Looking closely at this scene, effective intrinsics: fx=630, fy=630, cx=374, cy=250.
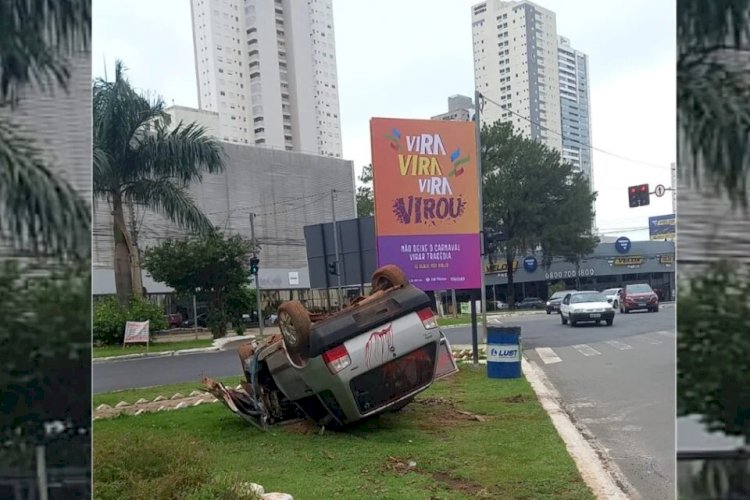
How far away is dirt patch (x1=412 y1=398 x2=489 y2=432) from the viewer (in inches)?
266

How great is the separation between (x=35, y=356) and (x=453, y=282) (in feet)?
21.1

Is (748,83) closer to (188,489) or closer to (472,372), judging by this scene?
(188,489)

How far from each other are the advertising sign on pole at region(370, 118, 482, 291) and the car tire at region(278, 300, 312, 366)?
228cm

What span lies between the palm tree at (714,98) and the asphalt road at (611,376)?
4.95 ft

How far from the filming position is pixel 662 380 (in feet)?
32.6

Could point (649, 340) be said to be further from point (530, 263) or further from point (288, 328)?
point (288, 328)

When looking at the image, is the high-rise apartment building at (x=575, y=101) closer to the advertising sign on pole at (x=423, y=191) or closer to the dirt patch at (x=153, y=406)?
the advertising sign on pole at (x=423, y=191)

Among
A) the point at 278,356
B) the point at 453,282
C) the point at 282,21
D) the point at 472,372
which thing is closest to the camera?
the point at 282,21

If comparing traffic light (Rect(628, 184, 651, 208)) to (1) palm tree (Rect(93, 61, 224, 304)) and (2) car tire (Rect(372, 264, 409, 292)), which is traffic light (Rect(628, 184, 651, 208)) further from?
(1) palm tree (Rect(93, 61, 224, 304))

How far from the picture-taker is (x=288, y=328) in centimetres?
568

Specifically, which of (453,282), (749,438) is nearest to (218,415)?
(453,282)

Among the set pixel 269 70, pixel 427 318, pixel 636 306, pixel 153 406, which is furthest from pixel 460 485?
pixel 636 306

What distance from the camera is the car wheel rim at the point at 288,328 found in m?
5.60

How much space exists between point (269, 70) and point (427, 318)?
2.66 m
